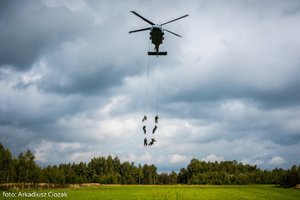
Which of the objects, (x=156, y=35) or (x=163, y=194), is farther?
(x=163, y=194)

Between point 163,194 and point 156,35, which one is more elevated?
point 156,35

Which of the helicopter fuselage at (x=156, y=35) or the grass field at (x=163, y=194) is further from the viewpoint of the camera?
the grass field at (x=163, y=194)

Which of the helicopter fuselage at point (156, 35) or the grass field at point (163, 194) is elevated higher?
the helicopter fuselage at point (156, 35)

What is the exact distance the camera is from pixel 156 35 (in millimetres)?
35000

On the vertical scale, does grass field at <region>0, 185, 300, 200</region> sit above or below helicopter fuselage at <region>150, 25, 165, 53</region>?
below

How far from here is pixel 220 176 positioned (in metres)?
199

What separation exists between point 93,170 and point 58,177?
162 feet

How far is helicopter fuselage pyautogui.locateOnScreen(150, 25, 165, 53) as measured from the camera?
113 feet

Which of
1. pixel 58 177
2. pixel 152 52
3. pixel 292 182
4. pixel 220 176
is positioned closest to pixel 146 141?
pixel 152 52

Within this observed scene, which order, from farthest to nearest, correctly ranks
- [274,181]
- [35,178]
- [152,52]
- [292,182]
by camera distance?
[274,181] → [35,178] → [292,182] → [152,52]

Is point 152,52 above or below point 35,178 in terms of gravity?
above

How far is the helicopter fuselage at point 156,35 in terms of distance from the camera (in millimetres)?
34525

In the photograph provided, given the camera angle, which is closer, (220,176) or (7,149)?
(7,149)

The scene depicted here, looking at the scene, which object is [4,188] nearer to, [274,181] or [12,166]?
[12,166]
